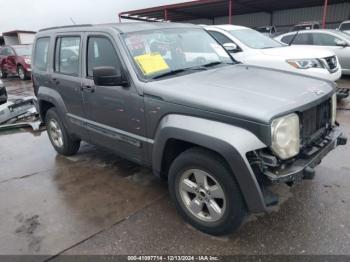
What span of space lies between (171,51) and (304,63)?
4.00m

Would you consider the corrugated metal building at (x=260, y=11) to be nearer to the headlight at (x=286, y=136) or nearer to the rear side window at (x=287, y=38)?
the rear side window at (x=287, y=38)

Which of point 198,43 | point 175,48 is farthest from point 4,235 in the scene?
point 198,43

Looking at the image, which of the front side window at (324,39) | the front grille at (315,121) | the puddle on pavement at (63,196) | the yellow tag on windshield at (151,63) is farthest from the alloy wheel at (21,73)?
the front grille at (315,121)

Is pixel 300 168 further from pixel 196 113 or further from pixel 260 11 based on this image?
pixel 260 11

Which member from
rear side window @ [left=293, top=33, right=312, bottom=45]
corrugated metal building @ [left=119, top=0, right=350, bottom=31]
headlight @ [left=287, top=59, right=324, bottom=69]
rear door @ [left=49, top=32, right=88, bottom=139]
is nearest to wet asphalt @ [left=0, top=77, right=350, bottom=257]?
rear door @ [left=49, top=32, right=88, bottom=139]

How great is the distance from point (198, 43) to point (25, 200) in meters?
2.80

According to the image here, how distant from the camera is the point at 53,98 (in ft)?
15.1

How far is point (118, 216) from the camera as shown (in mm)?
3312

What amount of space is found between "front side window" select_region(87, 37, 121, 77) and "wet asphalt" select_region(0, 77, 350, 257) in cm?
144

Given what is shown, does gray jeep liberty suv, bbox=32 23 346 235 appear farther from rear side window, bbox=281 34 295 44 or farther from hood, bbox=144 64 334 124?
rear side window, bbox=281 34 295 44

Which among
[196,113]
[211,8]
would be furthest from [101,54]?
[211,8]

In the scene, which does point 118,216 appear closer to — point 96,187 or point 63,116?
point 96,187

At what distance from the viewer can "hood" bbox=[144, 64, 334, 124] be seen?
99.1 inches

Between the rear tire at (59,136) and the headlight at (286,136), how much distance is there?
3271mm
